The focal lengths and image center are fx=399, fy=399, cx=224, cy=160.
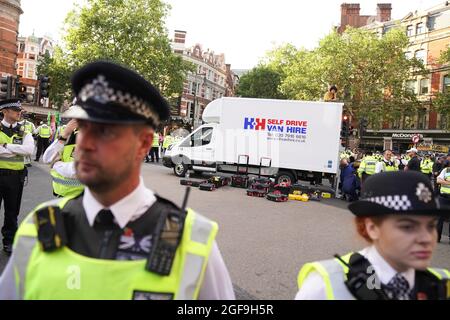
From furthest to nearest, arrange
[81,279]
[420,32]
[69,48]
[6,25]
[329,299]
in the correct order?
[420,32], [6,25], [69,48], [329,299], [81,279]

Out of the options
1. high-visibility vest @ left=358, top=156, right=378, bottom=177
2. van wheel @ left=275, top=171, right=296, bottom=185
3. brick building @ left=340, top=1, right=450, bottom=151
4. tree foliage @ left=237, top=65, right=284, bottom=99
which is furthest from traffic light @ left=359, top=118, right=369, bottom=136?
tree foliage @ left=237, top=65, right=284, bottom=99

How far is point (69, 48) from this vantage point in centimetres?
3566

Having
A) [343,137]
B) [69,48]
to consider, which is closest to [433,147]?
[343,137]

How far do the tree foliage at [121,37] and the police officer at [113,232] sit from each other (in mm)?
35114

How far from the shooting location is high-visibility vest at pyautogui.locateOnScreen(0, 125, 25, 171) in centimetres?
500

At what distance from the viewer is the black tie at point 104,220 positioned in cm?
150

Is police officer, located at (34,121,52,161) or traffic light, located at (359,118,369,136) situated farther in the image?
traffic light, located at (359,118,369,136)

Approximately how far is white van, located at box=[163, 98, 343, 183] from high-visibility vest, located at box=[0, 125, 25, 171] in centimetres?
1021

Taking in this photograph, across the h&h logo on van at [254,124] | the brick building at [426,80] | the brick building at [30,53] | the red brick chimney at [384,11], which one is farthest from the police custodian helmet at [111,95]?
the brick building at [30,53]

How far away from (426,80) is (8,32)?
43489 millimetres

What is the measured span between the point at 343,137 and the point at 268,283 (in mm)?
10457

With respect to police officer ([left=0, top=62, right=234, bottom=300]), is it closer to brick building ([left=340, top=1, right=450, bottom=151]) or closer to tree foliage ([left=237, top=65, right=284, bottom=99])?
brick building ([left=340, top=1, right=450, bottom=151])

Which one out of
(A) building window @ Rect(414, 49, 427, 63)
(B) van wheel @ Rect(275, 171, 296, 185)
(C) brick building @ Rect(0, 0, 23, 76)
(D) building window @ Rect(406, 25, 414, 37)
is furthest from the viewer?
(D) building window @ Rect(406, 25, 414, 37)
